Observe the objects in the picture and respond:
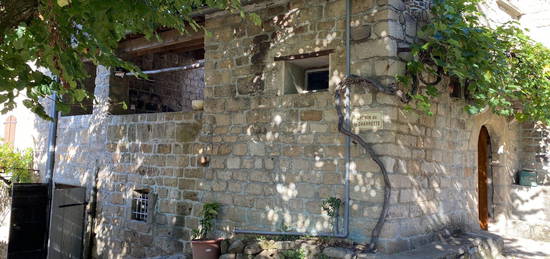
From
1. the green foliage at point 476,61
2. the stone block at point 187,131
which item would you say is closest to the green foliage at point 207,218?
the stone block at point 187,131

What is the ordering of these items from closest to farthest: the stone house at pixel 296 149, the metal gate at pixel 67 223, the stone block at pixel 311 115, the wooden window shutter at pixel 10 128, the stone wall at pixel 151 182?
the stone house at pixel 296 149 → the stone block at pixel 311 115 → the stone wall at pixel 151 182 → the metal gate at pixel 67 223 → the wooden window shutter at pixel 10 128

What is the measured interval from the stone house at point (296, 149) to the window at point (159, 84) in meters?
Result: 0.12

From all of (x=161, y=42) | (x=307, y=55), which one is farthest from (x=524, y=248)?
(x=161, y=42)

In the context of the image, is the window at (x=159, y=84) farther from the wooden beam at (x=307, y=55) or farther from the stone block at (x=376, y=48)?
the stone block at (x=376, y=48)

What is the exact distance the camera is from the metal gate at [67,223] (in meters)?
7.68

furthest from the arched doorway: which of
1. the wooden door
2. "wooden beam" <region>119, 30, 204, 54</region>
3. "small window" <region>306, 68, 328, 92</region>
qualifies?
"wooden beam" <region>119, 30, 204, 54</region>

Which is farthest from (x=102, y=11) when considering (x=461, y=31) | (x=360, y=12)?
(x=461, y=31)

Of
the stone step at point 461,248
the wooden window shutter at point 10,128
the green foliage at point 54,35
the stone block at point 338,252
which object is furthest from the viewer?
the wooden window shutter at point 10,128

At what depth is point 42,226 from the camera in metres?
8.30

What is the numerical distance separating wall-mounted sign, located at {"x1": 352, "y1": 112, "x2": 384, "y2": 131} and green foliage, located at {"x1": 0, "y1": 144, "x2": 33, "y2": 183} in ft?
24.0

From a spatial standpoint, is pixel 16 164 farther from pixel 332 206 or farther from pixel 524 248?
pixel 524 248

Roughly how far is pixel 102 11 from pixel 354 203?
9.61ft

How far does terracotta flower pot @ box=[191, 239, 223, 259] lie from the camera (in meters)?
5.15

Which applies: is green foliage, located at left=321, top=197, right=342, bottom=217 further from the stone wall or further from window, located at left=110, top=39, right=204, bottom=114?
window, located at left=110, top=39, right=204, bottom=114
